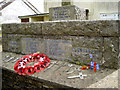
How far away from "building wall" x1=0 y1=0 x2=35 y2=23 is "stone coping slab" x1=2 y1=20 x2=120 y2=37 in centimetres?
886

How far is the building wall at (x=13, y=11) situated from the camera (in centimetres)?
1087

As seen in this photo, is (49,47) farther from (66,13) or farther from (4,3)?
(4,3)

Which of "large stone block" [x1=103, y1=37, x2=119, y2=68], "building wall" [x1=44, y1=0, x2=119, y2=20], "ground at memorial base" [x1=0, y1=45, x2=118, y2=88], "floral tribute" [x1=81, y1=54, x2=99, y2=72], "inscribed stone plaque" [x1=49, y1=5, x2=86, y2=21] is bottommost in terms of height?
"ground at memorial base" [x1=0, y1=45, x2=118, y2=88]

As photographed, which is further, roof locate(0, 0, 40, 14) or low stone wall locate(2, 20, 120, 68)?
roof locate(0, 0, 40, 14)

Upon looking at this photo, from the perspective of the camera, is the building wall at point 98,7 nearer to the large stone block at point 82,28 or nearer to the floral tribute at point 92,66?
the large stone block at point 82,28

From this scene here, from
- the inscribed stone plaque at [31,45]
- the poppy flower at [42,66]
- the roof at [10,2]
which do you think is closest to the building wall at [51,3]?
the roof at [10,2]

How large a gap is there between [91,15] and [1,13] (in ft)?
25.4

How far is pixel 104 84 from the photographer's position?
1.67m

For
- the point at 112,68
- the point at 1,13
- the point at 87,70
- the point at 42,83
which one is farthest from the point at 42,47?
the point at 1,13

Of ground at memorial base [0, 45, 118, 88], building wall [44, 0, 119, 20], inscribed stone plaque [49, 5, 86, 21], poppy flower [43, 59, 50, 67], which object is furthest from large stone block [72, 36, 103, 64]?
building wall [44, 0, 119, 20]

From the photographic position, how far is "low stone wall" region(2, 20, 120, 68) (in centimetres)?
206

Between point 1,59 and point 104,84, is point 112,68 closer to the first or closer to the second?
point 104,84

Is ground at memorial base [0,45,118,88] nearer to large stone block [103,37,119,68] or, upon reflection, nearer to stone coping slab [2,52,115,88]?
stone coping slab [2,52,115,88]

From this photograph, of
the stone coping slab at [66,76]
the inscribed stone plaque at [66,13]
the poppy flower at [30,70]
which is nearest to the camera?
the stone coping slab at [66,76]
